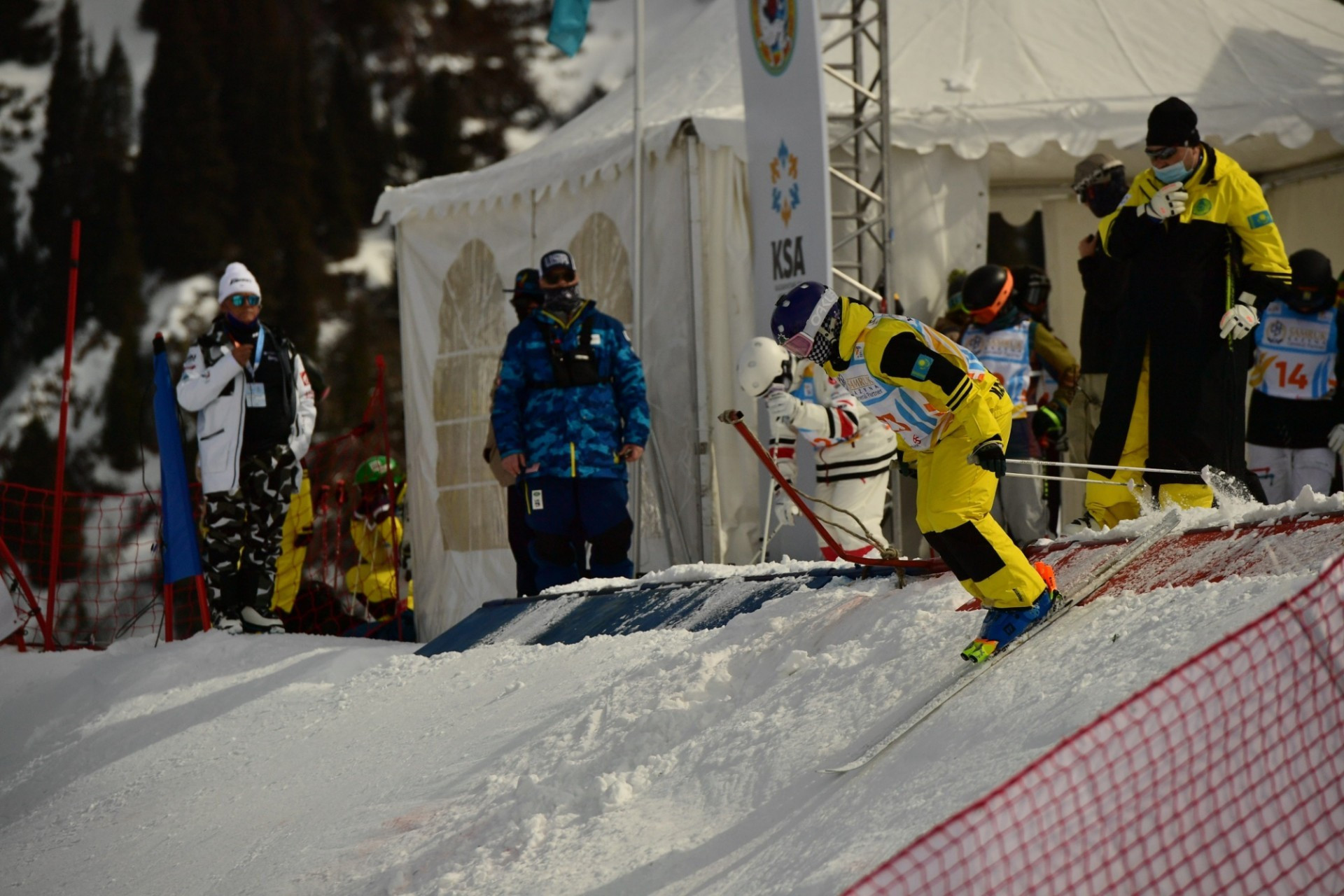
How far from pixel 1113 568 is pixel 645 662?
1.67 meters

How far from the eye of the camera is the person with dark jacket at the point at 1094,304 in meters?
6.78

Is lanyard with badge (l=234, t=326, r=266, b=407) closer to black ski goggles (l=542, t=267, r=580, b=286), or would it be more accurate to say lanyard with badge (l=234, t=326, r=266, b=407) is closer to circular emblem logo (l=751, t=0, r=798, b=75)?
black ski goggles (l=542, t=267, r=580, b=286)

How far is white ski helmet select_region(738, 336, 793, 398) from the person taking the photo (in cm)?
695

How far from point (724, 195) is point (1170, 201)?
10.6 ft

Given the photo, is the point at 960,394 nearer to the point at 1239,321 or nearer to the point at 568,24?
the point at 1239,321

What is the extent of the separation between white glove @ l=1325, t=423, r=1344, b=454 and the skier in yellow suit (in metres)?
3.45

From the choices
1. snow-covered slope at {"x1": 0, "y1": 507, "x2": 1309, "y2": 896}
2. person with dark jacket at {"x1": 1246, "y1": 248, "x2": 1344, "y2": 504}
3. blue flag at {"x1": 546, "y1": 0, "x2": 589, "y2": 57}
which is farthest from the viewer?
blue flag at {"x1": 546, "y1": 0, "x2": 589, "y2": 57}

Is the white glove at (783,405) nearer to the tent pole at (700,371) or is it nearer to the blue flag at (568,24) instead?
the tent pole at (700,371)

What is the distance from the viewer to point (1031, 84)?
8.66 meters

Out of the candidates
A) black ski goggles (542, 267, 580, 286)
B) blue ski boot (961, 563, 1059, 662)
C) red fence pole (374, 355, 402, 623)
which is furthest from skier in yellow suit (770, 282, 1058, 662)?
red fence pole (374, 355, 402, 623)

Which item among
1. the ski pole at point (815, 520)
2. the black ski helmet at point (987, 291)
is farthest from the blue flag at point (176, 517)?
the black ski helmet at point (987, 291)

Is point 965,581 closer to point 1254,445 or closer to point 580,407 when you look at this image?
point 580,407

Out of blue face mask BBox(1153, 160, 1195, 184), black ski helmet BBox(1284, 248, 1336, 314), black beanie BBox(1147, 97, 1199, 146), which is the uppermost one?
black beanie BBox(1147, 97, 1199, 146)

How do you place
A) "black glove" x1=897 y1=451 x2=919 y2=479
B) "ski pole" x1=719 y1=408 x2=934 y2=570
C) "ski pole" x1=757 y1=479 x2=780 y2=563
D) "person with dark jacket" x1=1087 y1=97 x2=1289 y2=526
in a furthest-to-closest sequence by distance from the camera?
"ski pole" x1=757 y1=479 x2=780 y2=563 < "person with dark jacket" x1=1087 y1=97 x2=1289 y2=526 < "ski pole" x1=719 y1=408 x2=934 y2=570 < "black glove" x1=897 y1=451 x2=919 y2=479
